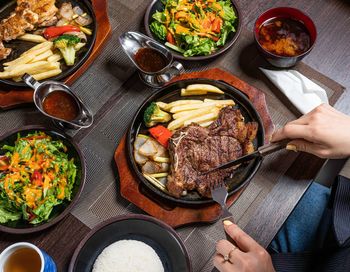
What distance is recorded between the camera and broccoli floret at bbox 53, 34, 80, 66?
298 cm

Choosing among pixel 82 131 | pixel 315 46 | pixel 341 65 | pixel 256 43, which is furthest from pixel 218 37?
pixel 82 131

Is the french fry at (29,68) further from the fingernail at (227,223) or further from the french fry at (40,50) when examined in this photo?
the fingernail at (227,223)

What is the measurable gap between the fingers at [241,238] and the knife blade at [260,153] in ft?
1.23

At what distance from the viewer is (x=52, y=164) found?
8.84 ft

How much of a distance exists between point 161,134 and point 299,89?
1.01m

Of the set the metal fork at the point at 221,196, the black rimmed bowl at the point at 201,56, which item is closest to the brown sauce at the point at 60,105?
the black rimmed bowl at the point at 201,56

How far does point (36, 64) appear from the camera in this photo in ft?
9.75

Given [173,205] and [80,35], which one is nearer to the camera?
[173,205]

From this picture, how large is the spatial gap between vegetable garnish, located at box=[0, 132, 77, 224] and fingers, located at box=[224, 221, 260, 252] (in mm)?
1040

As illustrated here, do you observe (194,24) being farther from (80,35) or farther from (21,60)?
(21,60)

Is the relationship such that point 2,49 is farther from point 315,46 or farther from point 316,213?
point 316,213

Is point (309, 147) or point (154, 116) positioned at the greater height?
point (309, 147)

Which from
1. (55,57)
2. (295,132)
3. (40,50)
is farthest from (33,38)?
(295,132)

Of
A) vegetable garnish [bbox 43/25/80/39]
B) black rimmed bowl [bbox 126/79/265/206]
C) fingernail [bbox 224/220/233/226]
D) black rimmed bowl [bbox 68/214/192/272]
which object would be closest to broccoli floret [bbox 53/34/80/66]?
vegetable garnish [bbox 43/25/80/39]
